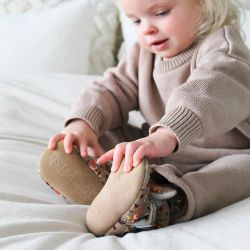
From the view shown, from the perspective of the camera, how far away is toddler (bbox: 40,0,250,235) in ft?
2.41

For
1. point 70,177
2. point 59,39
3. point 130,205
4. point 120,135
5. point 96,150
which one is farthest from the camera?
point 59,39

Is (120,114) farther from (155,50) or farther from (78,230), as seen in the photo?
(78,230)

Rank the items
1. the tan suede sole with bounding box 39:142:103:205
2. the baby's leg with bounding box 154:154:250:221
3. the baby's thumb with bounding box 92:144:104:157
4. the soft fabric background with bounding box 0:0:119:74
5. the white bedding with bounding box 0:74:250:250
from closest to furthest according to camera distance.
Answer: the white bedding with bounding box 0:74:250:250 < the baby's leg with bounding box 154:154:250:221 < the tan suede sole with bounding box 39:142:103:205 < the baby's thumb with bounding box 92:144:104:157 < the soft fabric background with bounding box 0:0:119:74

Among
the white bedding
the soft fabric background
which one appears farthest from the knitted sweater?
the soft fabric background

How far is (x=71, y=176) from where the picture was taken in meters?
0.87

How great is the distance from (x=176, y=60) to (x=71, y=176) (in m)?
0.32

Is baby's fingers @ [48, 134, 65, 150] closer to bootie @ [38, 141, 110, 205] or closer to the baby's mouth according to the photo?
bootie @ [38, 141, 110, 205]

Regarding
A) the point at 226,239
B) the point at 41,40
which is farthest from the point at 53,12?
the point at 226,239

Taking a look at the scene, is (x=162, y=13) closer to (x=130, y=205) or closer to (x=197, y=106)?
(x=197, y=106)

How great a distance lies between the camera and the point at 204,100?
31.1 inches

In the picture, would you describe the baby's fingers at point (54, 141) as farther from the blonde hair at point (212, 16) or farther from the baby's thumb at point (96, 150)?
the blonde hair at point (212, 16)

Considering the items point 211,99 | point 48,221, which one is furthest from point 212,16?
point 48,221

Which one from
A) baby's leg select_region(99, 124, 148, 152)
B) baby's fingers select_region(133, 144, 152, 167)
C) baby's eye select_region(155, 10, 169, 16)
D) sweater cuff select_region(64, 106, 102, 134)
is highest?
baby's eye select_region(155, 10, 169, 16)

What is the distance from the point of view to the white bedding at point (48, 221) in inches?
25.2
